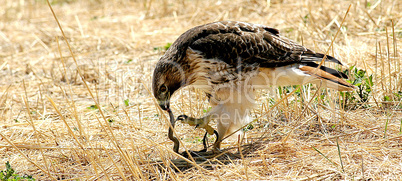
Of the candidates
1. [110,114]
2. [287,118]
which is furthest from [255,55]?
[110,114]

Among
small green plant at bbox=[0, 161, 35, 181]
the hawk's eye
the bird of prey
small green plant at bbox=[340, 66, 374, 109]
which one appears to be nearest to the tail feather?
the bird of prey

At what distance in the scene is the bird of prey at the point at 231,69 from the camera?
342 centimetres

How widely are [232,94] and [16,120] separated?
7.52 feet

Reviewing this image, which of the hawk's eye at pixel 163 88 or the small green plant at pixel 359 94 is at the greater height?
the hawk's eye at pixel 163 88

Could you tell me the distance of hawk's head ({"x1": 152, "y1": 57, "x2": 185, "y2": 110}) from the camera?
3432 millimetres

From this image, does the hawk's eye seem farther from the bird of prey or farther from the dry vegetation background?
the dry vegetation background

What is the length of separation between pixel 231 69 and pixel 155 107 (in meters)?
1.28

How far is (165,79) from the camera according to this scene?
345cm

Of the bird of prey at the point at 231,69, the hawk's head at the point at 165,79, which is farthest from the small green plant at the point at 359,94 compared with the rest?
the hawk's head at the point at 165,79

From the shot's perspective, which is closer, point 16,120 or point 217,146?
point 217,146

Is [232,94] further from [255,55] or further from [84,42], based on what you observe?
[84,42]

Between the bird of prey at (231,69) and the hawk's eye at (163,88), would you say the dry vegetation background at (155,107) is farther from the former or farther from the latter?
the hawk's eye at (163,88)

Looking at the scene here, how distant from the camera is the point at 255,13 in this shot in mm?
7449

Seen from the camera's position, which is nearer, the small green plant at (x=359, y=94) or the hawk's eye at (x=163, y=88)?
the hawk's eye at (x=163, y=88)
